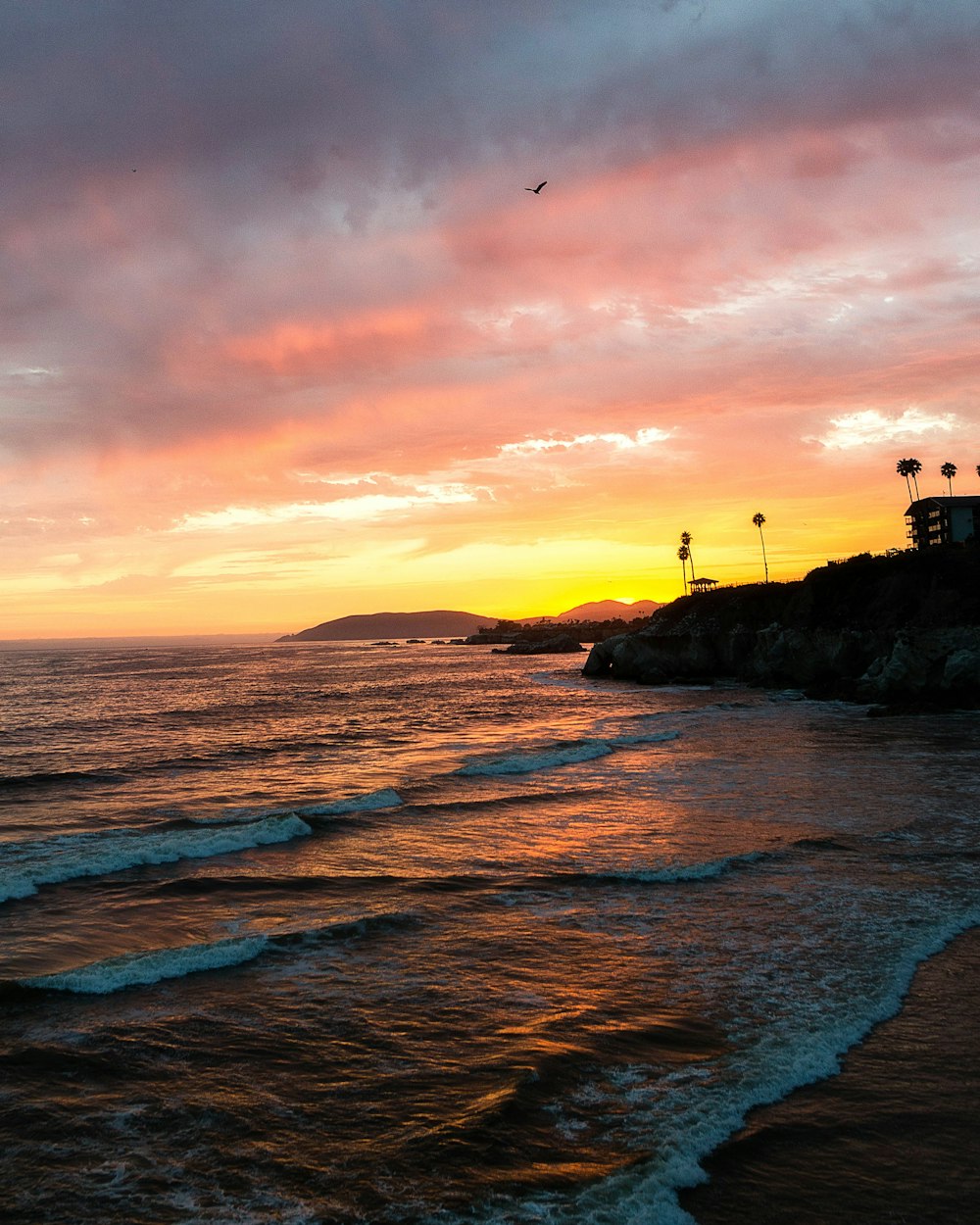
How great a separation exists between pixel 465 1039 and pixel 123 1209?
413 centimetres

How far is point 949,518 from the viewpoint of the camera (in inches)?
3647

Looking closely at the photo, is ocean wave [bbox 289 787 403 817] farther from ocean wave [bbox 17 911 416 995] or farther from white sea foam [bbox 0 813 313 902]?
ocean wave [bbox 17 911 416 995]

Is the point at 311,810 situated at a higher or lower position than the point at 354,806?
higher

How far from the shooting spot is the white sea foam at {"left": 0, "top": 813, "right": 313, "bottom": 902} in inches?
709

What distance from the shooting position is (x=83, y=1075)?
9398 mm

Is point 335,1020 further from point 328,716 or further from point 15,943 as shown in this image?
point 328,716

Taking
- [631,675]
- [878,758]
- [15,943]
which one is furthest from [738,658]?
[15,943]

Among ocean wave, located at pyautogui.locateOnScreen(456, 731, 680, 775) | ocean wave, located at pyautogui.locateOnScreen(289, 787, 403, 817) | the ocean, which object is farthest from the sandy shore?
ocean wave, located at pyautogui.locateOnScreen(456, 731, 680, 775)

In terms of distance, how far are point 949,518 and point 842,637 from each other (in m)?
41.4

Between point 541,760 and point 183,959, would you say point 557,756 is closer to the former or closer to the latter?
point 541,760

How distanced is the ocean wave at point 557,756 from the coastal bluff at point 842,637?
1731cm

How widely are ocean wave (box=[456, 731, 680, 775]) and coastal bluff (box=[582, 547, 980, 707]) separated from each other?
17.3 metres

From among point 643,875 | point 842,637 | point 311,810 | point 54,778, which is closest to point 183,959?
point 643,875

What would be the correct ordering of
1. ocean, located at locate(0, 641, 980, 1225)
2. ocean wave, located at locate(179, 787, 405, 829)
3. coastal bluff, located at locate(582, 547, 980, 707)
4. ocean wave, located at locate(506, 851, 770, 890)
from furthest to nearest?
coastal bluff, located at locate(582, 547, 980, 707) < ocean wave, located at locate(179, 787, 405, 829) < ocean wave, located at locate(506, 851, 770, 890) < ocean, located at locate(0, 641, 980, 1225)
